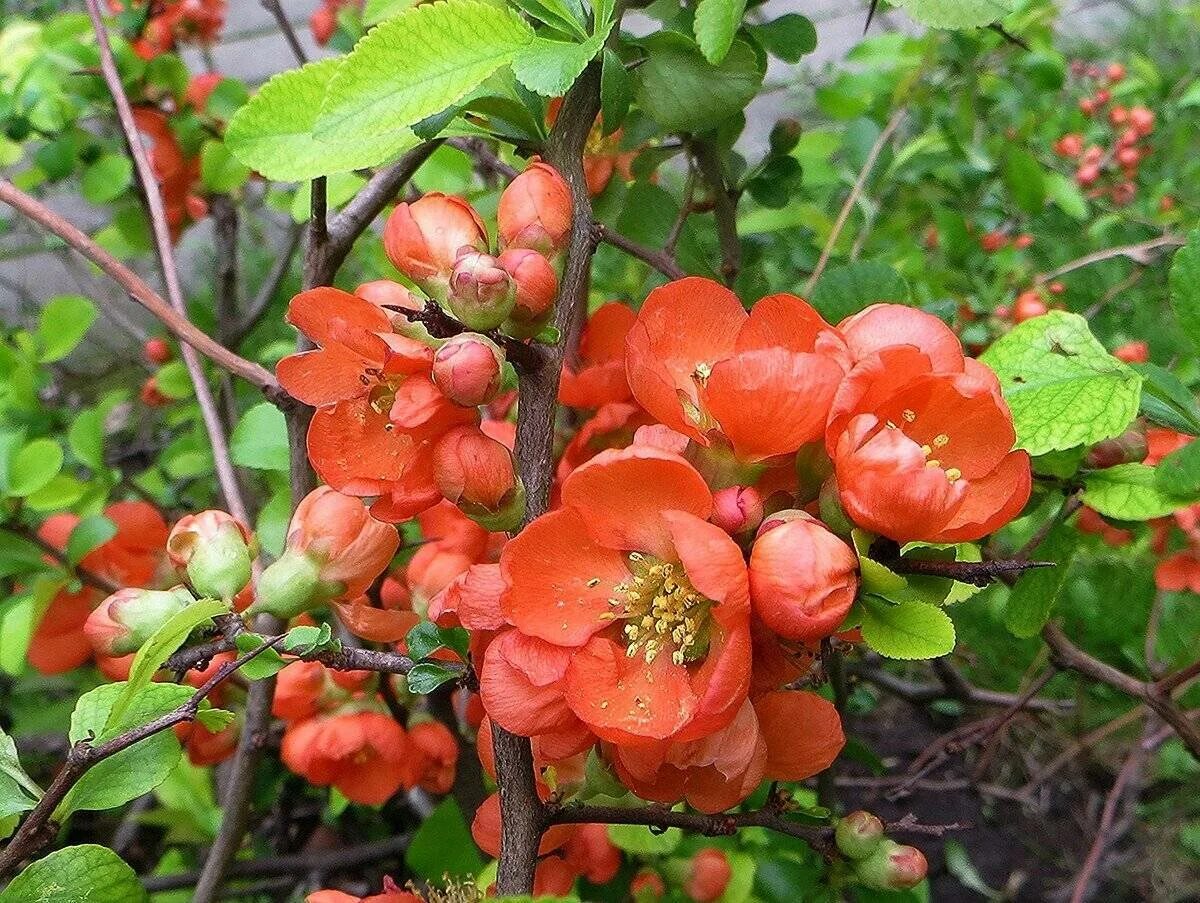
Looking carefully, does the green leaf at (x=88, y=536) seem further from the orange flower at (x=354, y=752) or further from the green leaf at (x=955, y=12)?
the green leaf at (x=955, y=12)

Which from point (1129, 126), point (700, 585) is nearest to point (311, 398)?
point (700, 585)

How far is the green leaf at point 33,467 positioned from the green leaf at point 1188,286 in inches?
32.2

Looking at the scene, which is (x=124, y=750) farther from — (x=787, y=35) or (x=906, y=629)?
(x=787, y=35)

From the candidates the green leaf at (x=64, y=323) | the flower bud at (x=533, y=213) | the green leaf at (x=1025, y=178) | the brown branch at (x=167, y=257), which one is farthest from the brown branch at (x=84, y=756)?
the green leaf at (x=1025, y=178)

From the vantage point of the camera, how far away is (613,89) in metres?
0.50

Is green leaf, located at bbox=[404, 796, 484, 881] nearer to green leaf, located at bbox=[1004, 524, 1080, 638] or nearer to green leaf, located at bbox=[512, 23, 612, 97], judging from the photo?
green leaf, located at bbox=[1004, 524, 1080, 638]

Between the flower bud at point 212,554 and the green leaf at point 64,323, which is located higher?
the flower bud at point 212,554

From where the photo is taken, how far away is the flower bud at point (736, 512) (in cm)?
41

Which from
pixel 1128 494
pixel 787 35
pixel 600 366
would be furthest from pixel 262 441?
pixel 1128 494

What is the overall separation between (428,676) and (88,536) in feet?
1.69

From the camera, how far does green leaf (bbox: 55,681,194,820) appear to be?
0.47 meters

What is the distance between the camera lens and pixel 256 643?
1.56 feet

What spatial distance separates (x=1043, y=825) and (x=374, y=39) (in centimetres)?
145

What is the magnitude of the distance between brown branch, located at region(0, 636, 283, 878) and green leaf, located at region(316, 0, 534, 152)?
0.23m
